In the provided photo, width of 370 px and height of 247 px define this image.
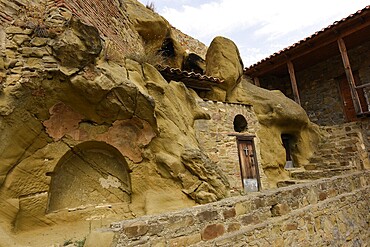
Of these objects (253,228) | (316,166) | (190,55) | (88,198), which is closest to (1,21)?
(88,198)

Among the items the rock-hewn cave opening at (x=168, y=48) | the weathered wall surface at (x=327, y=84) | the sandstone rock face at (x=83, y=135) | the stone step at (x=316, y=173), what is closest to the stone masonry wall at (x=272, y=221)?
the sandstone rock face at (x=83, y=135)

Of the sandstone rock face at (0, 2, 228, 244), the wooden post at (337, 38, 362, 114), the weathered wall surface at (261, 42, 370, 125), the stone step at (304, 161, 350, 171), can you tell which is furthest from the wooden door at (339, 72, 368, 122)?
the sandstone rock face at (0, 2, 228, 244)

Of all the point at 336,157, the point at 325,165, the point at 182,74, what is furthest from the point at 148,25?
the point at 336,157

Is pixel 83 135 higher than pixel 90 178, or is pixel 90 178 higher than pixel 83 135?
pixel 83 135

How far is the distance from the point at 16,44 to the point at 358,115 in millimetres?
9900

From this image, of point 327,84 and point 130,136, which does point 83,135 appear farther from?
point 327,84

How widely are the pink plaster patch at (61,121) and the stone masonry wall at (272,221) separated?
179 centimetres

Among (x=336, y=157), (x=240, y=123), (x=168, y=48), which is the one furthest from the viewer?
(x=168, y=48)

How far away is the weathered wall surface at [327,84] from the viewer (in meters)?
9.82

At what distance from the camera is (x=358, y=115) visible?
8062 mm

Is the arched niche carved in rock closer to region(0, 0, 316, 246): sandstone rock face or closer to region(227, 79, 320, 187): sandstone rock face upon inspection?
region(0, 0, 316, 246): sandstone rock face

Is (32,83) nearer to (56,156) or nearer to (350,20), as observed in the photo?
(56,156)

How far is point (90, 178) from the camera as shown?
390cm

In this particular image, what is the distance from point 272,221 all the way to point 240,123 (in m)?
4.04
